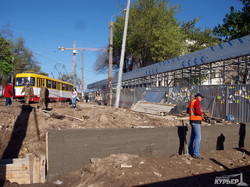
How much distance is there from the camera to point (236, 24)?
23.5m

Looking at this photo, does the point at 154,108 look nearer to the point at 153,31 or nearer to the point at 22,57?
the point at 153,31

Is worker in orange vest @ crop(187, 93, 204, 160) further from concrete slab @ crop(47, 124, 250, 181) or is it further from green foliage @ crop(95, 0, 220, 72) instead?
green foliage @ crop(95, 0, 220, 72)

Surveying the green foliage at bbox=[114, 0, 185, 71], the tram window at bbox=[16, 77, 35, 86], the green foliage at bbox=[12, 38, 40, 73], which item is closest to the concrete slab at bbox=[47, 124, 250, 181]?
the tram window at bbox=[16, 77, 35, 86]

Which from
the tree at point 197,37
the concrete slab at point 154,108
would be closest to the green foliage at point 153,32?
the tree at point 197,37

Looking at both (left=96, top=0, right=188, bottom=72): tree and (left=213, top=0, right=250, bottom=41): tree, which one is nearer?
(left=213, top=0, right=250, bottom=41): tree

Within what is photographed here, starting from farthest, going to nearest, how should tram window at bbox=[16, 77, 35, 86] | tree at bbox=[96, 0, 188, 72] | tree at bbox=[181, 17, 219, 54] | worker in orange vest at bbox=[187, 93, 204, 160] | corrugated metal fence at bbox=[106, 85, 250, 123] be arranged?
tree at bbox=[181, 17, 219, 54] → tree at bbox=[96, 0, 188, 72] → tram window at bbox=[16, 77, 35, 86] → corrugated metal fence at bbox=[106, 85, 250, 123] → worker in orange vest at bbox=[187, 93, 204, 160]

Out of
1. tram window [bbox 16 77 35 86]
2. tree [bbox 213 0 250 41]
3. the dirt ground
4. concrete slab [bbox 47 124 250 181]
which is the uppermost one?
tree [bbox 213 0 250 41]

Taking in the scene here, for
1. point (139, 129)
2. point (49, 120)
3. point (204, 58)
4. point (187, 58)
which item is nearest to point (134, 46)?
point (187, 58)

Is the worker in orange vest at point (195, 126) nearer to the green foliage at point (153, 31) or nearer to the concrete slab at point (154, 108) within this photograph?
the concrete slab at point (154, 108)

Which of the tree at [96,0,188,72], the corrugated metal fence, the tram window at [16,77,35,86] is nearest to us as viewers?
the corrugated metal fence

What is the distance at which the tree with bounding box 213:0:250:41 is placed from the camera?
2287 cm

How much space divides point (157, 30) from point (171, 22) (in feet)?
14.0

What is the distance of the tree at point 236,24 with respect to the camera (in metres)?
22.9

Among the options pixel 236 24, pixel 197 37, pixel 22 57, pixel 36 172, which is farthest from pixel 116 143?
pixel 22 57
